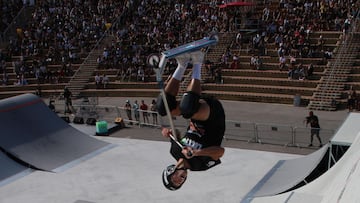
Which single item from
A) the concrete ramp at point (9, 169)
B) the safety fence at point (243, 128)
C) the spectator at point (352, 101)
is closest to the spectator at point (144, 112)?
the safety fence at point (243, 128)

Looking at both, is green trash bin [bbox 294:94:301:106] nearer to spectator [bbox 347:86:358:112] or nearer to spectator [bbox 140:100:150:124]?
spectator [bbox 347:86:358:112]

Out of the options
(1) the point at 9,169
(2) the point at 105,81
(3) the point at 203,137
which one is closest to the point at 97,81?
(2) the point at 105,81

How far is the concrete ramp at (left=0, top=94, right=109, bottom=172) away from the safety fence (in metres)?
3.54

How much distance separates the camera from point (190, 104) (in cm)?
473

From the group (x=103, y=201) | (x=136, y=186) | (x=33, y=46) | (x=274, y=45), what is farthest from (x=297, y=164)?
(x=33, y=46)

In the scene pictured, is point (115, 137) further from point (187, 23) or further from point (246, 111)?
point (187, 23)

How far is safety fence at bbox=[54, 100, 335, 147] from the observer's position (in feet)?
49.6

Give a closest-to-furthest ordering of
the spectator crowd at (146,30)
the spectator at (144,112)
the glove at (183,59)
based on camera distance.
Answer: the glove at (183,59), the spectator at (144,112), the spectator crowd at (146,30)

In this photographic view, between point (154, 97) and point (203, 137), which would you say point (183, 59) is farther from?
point (154, 97)

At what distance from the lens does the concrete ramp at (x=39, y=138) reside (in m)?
12.9

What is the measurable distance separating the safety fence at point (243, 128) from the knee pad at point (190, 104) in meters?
10.4

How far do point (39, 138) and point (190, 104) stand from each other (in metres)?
10.0

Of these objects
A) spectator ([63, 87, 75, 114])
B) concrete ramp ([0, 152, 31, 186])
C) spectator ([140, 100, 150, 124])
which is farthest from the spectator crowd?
concrete ramp ([0, 152, 31, 186])

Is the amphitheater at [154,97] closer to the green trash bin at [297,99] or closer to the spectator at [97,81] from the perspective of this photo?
the green trash bin at [297,99]
